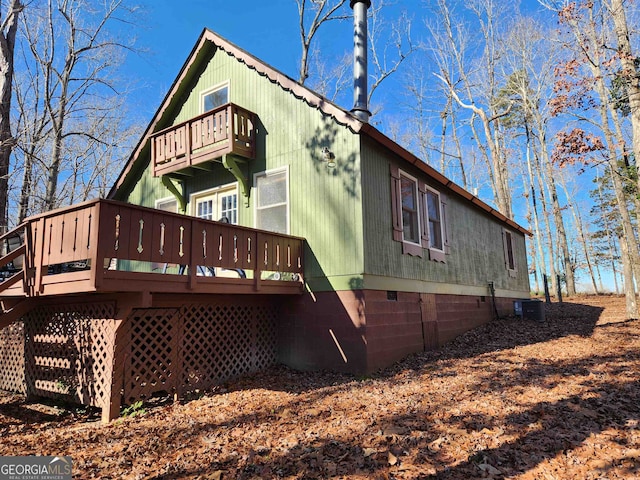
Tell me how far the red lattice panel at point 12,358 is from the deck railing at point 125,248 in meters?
2.09

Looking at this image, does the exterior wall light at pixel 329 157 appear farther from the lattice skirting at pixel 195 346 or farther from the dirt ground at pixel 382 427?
the dirt ground at pixel 382 427

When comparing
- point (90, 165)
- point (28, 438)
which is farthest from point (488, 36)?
point (28, 438)

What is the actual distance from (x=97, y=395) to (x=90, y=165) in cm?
2006

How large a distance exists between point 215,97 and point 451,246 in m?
7.40

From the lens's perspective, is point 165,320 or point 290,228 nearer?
point 165,320

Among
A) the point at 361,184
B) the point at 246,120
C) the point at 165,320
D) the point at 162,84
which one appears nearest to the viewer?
the point at 165,320

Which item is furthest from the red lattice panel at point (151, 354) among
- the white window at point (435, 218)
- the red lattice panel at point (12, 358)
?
the white window at point (435, 218)

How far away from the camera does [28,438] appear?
205 inches

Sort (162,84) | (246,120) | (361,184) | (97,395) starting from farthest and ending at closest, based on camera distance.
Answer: (162,84) < (246,120) < (361,184) < (97,395)

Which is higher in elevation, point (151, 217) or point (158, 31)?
point (158, 31)

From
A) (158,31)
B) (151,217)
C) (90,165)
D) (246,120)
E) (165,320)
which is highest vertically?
(158,31)

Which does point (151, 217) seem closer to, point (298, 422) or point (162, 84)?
point (298, 422)

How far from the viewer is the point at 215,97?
1099 centimetres

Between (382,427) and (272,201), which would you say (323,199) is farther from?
(382,427)
